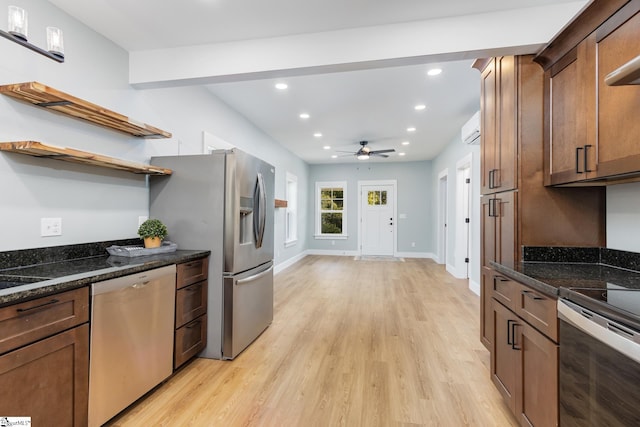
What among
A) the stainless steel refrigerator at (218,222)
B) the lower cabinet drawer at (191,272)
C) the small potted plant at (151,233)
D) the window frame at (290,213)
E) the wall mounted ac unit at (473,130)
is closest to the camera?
the lower cabinet drawer at (191,272)

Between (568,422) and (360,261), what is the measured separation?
247 inches

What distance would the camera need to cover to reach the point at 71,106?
1.86 meters

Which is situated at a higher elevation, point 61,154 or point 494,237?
point 61,154

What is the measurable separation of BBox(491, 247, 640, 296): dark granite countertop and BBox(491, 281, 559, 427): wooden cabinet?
2.9 inches

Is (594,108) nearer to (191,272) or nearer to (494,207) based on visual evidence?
(494,207)

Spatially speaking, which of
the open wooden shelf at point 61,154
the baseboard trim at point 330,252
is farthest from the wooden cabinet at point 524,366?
the baseboard trim at point 330,252

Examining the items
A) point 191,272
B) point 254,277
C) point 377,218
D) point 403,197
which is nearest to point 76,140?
point 191,272

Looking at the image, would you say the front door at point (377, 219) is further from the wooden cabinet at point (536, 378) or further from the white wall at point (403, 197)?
the wooden cabinet at point (536, 378)

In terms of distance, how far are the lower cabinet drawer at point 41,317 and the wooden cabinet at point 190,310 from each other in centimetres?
73

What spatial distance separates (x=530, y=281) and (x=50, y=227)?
2839 mm

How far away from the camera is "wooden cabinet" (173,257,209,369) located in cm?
222

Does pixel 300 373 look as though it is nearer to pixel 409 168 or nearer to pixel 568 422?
pixel 568 422

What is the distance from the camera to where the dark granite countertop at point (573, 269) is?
1372 millimetres

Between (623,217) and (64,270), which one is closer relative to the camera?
(64,270)
